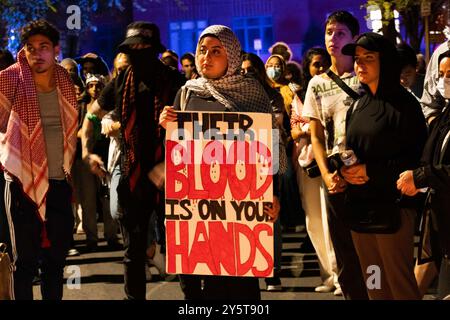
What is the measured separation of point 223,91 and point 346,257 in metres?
1.42

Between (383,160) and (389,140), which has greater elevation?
(389,140)

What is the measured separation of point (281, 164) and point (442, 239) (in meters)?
1.13

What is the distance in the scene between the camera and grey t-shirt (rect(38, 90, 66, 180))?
767cm

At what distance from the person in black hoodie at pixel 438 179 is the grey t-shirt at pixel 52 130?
250 centimetres

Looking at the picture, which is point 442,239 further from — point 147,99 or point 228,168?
point 147,99

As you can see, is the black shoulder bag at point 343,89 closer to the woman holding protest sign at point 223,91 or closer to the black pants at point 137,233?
the woman holding protest sign at point 223,91

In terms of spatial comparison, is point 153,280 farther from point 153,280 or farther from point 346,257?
point 346,257

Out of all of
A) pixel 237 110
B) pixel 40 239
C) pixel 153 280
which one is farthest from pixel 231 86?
pixel 153 280

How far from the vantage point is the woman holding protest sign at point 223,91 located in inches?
271

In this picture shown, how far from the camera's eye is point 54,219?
7.69 metres

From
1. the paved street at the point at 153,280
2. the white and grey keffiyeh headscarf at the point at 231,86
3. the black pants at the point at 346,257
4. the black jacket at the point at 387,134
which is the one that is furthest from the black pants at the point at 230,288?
the paved street at the point at 153,280

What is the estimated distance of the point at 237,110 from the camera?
6898 mm

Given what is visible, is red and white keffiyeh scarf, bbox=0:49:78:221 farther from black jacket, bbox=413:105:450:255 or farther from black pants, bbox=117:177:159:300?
black jacket, bbox=413:105:450:255

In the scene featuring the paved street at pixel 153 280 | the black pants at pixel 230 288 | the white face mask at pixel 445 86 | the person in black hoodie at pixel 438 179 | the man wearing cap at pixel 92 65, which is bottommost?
the paved street at pixel 153 280
